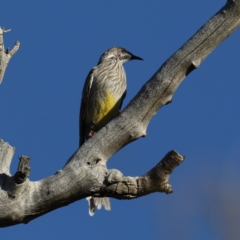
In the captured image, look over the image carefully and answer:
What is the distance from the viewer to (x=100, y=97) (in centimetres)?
853

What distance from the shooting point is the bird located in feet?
27.5

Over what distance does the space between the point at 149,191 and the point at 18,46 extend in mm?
1983

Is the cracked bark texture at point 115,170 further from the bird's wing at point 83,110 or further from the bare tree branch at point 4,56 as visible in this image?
the bird's wing at point 83,110

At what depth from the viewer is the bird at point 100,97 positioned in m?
8.39

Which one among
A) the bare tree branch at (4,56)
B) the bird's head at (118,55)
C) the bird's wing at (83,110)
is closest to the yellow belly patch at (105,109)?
the bird's wing at (83,110)

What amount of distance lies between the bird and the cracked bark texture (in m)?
3.54

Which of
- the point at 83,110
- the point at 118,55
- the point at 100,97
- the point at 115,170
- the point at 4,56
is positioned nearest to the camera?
the point at 115,170

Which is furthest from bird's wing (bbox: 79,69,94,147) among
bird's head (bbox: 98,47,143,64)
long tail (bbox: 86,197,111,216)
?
long tail (bbox: 86,197,111,216)

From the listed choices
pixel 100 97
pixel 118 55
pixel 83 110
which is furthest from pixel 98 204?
pixel 118 55

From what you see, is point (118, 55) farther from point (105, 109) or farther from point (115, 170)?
point (115, 170)

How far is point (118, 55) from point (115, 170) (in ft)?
18.3

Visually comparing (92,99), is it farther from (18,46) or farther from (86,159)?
(86,159)

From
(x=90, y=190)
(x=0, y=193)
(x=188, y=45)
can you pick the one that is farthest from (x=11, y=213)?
(x=188, y=45)

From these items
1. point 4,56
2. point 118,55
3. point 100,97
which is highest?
point 118,55
